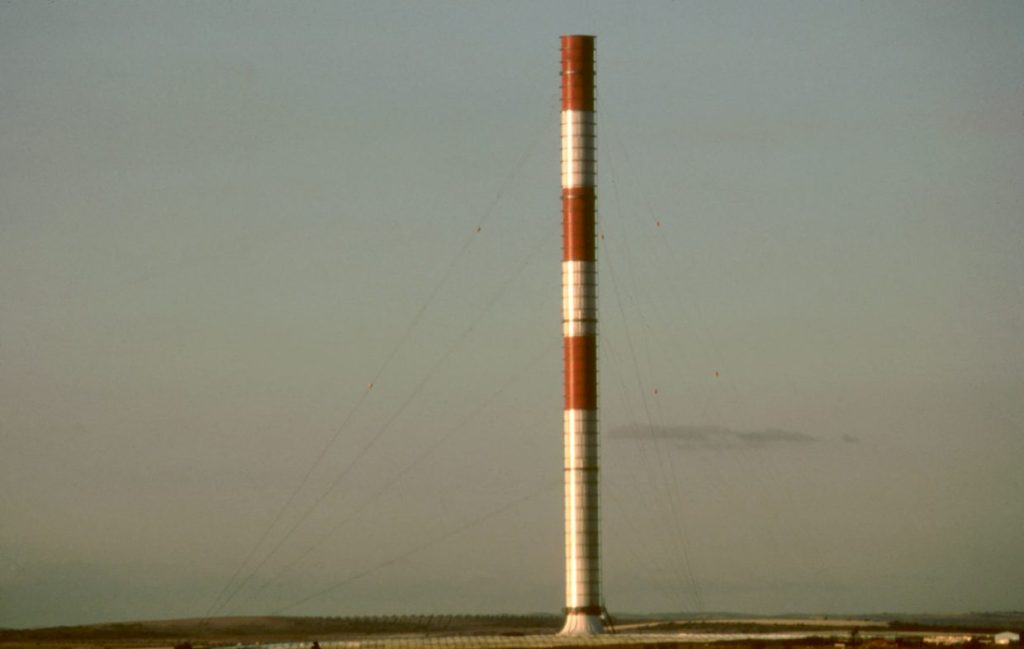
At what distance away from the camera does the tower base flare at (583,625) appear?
289 ft

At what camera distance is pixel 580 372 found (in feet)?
Answer: 288

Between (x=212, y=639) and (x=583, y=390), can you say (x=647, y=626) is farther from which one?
(x=212, y=639)

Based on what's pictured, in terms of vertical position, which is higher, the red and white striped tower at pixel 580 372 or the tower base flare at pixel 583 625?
the red and white striped tower at pixel 580 372

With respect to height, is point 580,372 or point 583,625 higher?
point 580,372

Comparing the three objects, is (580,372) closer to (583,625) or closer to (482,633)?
(583,625)

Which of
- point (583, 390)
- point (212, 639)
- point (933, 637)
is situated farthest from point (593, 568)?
point (212, 639)

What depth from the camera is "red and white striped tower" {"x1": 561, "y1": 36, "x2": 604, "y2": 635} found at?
3462 inches

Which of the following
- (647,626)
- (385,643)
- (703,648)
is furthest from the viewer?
(647,626)

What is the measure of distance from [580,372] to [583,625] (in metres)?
11.5

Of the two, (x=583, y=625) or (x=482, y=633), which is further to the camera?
(x=482, y=633)

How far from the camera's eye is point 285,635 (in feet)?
374

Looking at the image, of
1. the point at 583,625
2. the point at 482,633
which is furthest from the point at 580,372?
the point at 482,633

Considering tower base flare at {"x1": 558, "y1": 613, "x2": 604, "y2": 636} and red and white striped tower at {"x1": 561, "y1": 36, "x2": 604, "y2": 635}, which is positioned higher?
red and white striped tower at {"x1": 561, "y1": 36, "x2": 604, "y2": 635}

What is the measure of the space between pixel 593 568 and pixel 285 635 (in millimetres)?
31498
